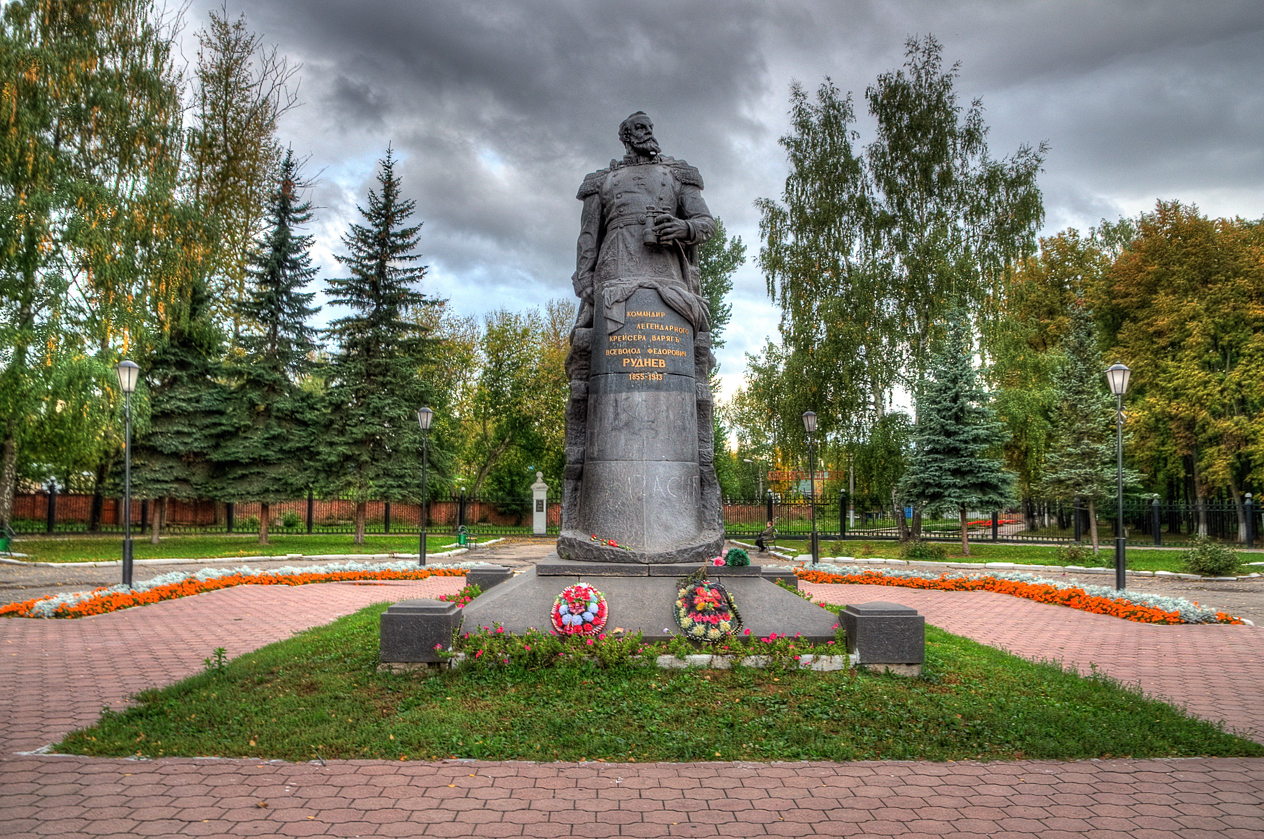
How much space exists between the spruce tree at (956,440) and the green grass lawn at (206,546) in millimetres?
13385

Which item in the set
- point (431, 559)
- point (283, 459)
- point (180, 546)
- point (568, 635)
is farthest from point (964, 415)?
point (180, 546)

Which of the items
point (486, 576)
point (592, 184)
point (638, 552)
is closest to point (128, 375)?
point (486, 576)

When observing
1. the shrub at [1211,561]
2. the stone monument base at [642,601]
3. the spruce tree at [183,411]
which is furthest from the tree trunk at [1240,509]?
the spruce tree at [183,411]

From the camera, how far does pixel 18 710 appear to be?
555 centimetres

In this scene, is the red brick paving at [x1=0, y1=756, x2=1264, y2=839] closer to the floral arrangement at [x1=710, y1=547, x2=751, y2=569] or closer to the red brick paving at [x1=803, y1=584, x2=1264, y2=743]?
the red brick paving at [x1=803, y1=584, x2=1264, y2=743]

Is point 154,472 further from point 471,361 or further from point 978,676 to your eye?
point 978,676

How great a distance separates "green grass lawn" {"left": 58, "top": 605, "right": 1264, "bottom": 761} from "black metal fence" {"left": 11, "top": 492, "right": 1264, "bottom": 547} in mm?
17541

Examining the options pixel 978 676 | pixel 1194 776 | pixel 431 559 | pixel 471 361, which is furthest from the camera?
pixel 471 361

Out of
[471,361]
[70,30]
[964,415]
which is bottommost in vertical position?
[964,415]

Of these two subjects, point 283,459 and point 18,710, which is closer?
point 18,710

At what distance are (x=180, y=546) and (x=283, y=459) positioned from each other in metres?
3.41

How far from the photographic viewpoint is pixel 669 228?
7824mm

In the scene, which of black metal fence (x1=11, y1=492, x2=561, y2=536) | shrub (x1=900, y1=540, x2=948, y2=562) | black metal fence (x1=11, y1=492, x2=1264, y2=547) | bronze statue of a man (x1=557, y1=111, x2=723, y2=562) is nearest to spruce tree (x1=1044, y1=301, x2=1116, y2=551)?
black metal fence (x1=11, y1=492, x2=1264, y2=547)

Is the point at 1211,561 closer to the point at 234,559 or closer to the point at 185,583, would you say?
the point at 185,583
